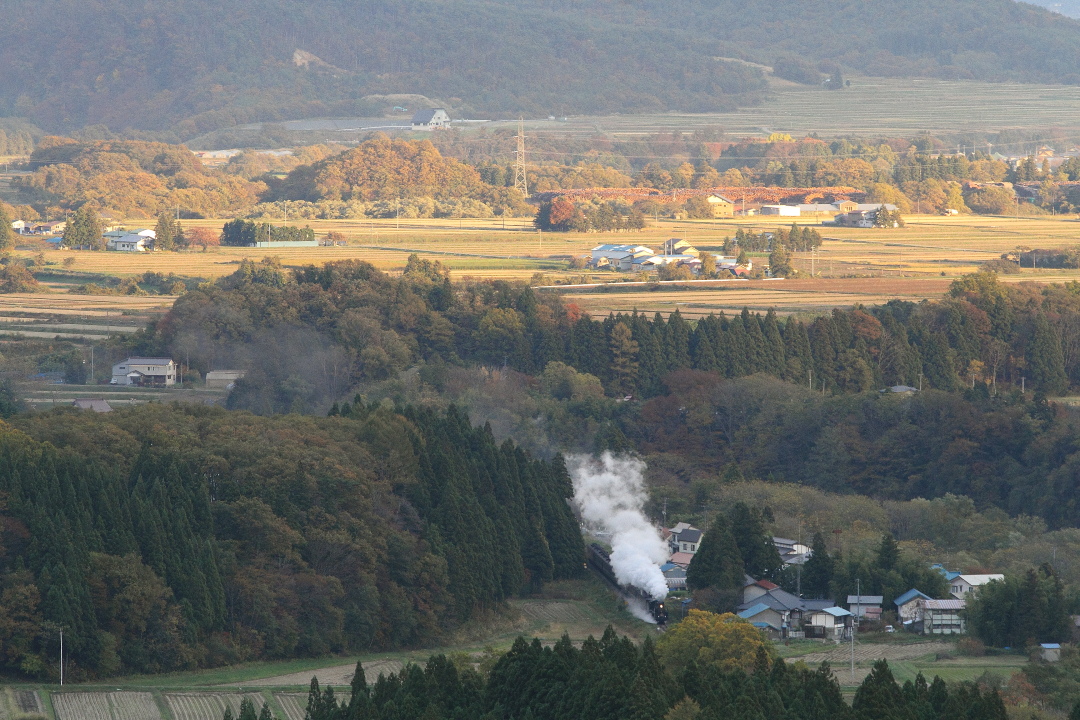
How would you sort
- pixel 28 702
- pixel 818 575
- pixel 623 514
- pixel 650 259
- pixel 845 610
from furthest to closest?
pixel 650 259, pixel 623 514, pixel 818 575, pixel 845 610, pixel 28 702

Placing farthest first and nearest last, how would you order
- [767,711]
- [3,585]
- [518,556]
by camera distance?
1. [518,556]
2. [3,585]
3. [767,711]

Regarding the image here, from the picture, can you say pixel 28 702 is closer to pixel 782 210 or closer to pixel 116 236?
pixel 116 236

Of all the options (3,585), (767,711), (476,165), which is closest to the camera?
(767,711)

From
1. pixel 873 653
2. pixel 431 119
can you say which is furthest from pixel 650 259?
pixel 431 119

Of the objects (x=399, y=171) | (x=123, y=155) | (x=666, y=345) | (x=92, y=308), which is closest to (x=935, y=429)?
(x=666, y=345)

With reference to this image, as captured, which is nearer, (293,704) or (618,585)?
(293,704)

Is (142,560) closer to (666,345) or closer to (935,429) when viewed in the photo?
(935,429)

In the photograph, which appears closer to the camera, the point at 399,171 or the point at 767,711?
the point at 767,711
